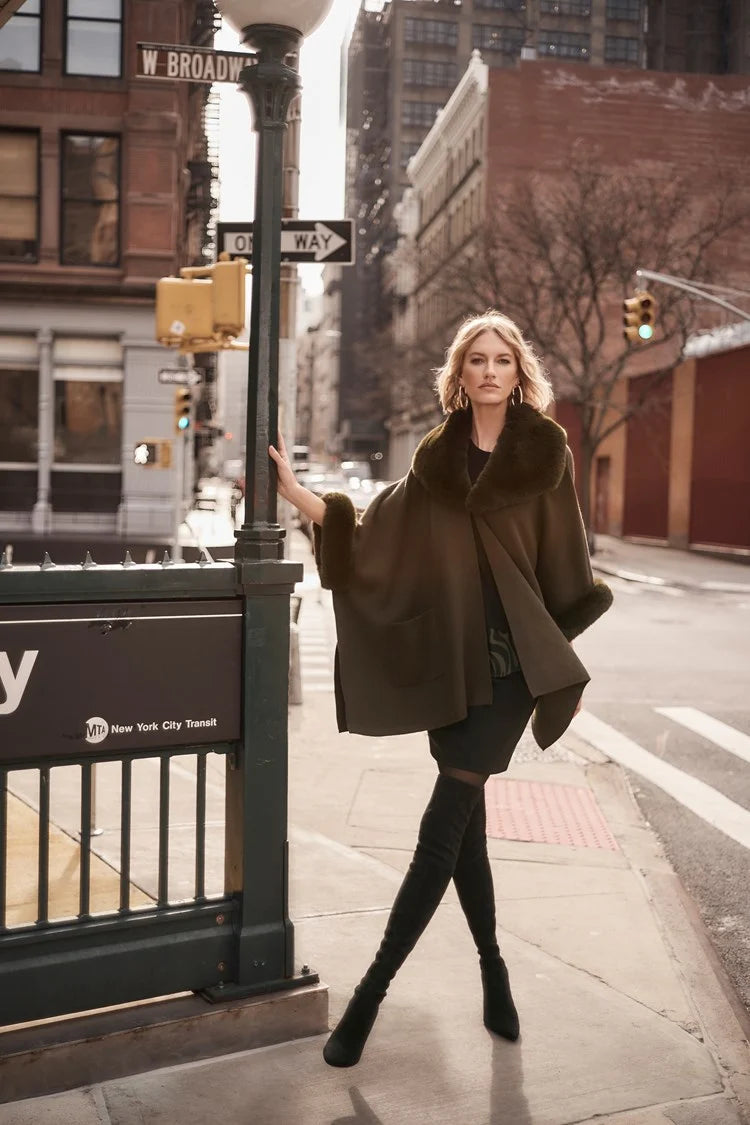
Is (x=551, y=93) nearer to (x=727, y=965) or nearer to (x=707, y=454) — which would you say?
(x=707, y=454)

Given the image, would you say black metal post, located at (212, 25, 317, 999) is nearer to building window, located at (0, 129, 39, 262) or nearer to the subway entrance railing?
the subway entrance railing

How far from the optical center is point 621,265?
3344 cm

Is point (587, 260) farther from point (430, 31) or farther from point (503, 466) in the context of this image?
point (430, 31)

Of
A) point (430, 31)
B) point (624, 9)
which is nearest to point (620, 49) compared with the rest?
point (624, 9)

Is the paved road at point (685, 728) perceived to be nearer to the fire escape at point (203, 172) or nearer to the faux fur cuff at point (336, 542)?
the faux fur cuff at point (336, 542)

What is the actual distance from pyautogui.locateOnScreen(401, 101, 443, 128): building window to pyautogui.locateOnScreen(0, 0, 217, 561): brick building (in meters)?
63.8

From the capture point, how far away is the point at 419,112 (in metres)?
91.1

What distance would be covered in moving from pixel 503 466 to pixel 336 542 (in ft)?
1.78

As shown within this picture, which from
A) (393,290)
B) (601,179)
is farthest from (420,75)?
(601,179)

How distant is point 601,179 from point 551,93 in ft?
64.8

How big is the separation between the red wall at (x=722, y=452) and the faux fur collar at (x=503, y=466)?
32652mm

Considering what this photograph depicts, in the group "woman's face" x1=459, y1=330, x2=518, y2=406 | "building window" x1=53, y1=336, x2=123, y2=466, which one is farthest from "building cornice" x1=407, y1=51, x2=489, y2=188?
"woman's face" x1=459, y1=330, x2=518, y2=406

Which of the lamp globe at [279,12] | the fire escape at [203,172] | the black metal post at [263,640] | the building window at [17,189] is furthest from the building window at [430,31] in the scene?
the black metal post at [263,640]

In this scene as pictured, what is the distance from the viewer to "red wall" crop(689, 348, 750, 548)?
35375 mm
